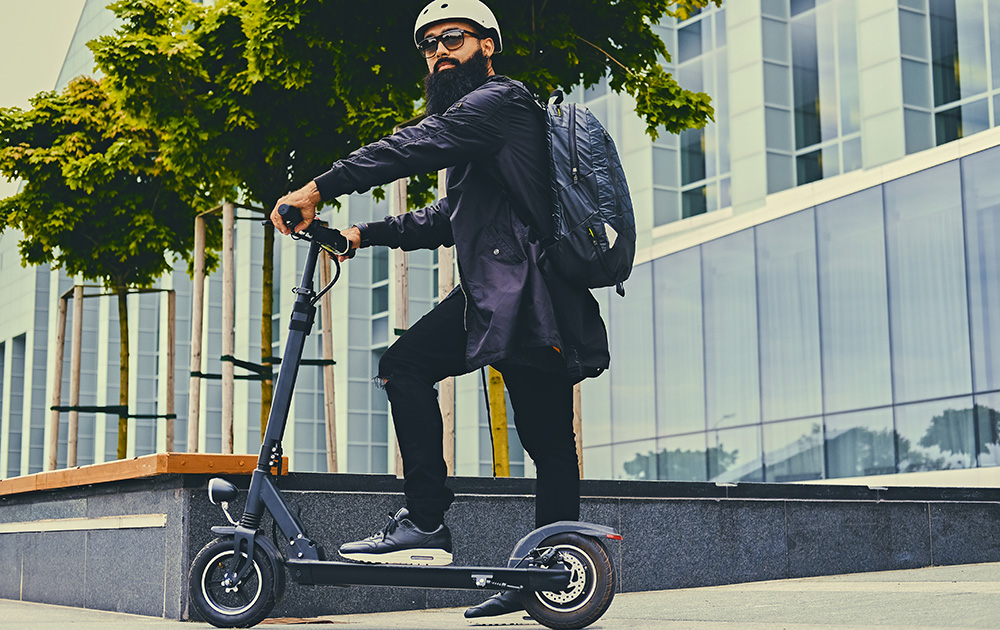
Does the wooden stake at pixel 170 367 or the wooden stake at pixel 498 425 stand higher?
the wooden stake at pixel 170 367

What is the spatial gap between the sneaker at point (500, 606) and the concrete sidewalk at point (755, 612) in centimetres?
11

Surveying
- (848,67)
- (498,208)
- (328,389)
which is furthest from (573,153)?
(848,67)

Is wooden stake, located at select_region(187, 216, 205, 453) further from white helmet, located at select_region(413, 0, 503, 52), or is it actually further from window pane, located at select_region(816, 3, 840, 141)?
window pane, located at select_region(816, 3, 840, 141)

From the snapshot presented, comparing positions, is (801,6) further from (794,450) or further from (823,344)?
(794,450)

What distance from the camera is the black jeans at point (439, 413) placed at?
4.22 meters

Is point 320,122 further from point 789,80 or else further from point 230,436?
point 789,80

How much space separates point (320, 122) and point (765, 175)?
1602 cm

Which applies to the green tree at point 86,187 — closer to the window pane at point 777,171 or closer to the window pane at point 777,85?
the window pane at point 777,171

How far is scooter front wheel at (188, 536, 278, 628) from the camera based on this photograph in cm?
417

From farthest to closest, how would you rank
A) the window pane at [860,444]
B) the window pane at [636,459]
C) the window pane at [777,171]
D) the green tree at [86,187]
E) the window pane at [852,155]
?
the window pane at [636,459] → the window pane at [777,171] → the window pane at [852,155] → the window pane at [860,444] → the green tree at [86,187]

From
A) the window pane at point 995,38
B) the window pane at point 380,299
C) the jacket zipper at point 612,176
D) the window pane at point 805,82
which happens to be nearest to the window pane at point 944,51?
the window pane at point 995,38

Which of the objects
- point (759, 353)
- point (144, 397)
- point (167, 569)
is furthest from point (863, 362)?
point (144, 397)

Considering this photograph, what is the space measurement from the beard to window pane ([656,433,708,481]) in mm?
21545

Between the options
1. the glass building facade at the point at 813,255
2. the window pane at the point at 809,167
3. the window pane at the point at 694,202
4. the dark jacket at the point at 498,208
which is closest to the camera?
the dark jacket at the point at 498,208
